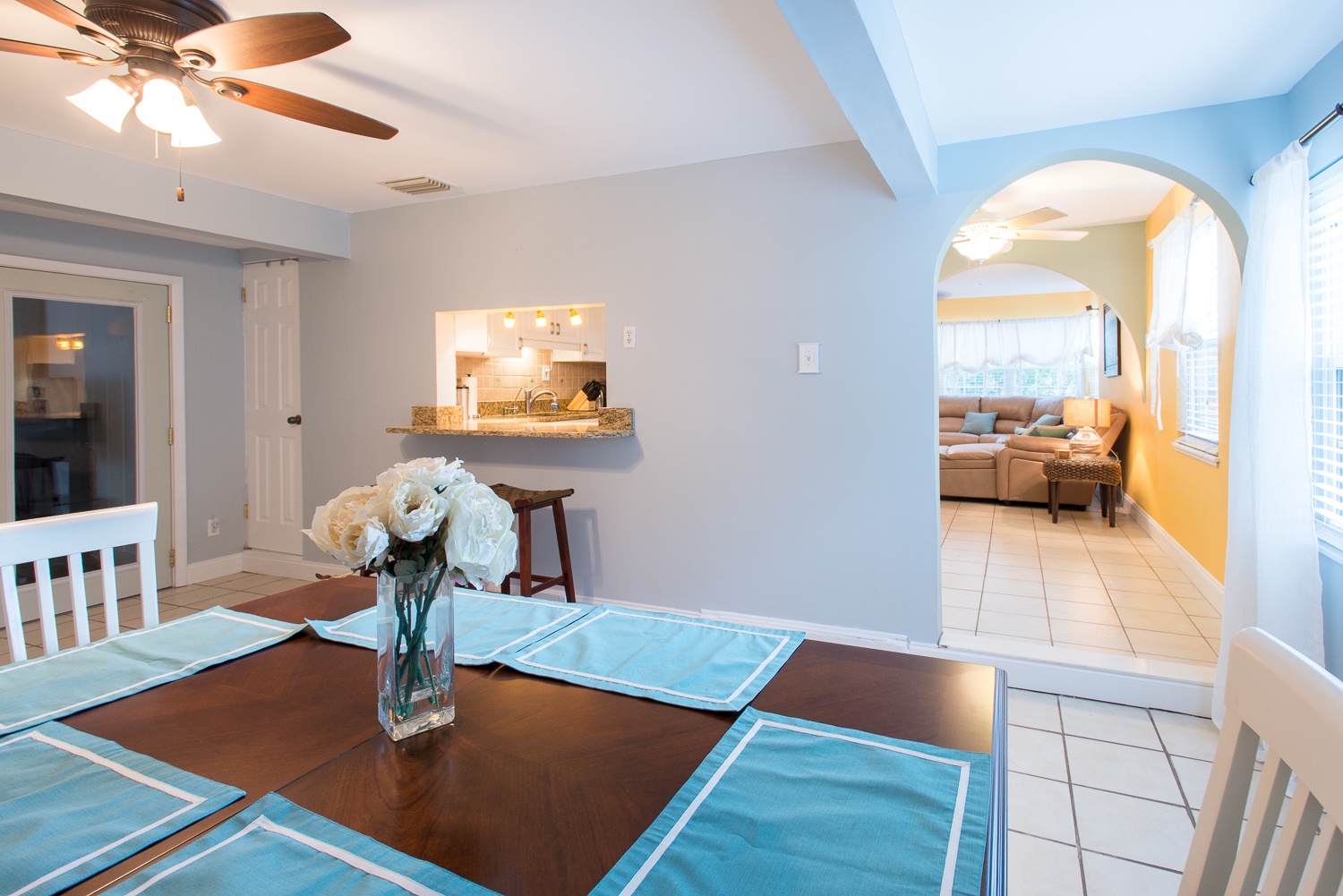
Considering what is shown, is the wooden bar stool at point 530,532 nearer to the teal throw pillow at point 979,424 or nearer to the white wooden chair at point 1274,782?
the white wooden chair at point 1274,782

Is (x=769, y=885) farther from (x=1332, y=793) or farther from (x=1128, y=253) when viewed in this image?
(x=1128, y=253)

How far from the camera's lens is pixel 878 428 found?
3066mm

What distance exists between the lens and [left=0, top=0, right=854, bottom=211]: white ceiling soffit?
2086 mm

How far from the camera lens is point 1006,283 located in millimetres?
9016

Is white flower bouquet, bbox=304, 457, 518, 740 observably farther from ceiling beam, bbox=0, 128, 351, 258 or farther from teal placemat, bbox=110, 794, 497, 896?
ceiling beam, bbox=0, 128, 351, 258

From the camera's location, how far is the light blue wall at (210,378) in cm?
432

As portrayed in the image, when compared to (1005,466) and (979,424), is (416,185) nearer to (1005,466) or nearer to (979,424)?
(1005,466)

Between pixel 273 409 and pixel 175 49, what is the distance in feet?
10.4

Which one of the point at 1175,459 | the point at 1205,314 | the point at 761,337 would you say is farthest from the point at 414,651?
the point at 1175,459

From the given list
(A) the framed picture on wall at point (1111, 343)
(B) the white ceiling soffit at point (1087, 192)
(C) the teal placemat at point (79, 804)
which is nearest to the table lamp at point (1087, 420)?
(A) the framed picture on wall at point (1111, 343)

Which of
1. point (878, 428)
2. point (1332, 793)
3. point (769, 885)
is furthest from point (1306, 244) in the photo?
point (769, 885)

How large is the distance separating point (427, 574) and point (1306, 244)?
281 centimetres

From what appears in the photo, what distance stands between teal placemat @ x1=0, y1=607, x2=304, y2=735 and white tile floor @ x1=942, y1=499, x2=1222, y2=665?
288 cm

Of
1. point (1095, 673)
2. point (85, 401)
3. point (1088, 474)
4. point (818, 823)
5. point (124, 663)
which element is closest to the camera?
point (818, 823)
